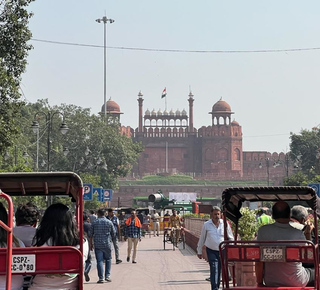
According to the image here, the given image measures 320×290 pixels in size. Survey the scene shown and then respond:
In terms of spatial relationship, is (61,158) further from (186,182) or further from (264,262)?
(264,262)

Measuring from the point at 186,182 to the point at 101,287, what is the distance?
356 feet

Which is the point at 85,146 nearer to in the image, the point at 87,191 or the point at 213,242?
the point at 87,191

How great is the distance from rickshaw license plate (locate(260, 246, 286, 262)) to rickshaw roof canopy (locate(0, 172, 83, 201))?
162 centimetres

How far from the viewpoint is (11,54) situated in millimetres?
24453

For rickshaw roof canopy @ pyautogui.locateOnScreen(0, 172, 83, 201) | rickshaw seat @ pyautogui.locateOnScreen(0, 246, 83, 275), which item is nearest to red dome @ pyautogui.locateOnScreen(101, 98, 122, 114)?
rickshaw roof canopy @ pyautogui.locateOnScreen(0, 172, 83, 201)

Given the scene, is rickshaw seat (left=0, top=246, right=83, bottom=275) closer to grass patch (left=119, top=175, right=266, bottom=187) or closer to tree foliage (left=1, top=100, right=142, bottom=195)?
tree foliage (left=1, top=100, right=142, bottom=195)

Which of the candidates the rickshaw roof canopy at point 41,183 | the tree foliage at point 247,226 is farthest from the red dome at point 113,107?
the rickshaw roof canopy at point 41,183

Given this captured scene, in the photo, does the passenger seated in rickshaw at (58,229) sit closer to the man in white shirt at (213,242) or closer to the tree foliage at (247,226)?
the man in white shirt at (213,242)

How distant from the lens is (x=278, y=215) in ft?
27.1

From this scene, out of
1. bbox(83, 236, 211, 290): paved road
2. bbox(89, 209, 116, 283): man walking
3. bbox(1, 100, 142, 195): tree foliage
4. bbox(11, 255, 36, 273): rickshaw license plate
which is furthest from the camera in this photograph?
bbox(1, 100, 142, 195): tree foliage

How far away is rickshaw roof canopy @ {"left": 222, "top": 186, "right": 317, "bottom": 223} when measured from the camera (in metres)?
8.48

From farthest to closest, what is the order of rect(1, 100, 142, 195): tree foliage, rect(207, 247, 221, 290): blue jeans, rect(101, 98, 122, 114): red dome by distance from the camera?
rect(101, 98, 122, 114): red dome
rect(1, 100, 142, 195): tree foliage
rect(207, 247, 221, 290): blue jeans

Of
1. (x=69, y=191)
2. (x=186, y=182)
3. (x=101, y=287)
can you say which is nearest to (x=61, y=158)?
(x=186, y=182)

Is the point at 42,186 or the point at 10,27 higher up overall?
the point at 10,27
